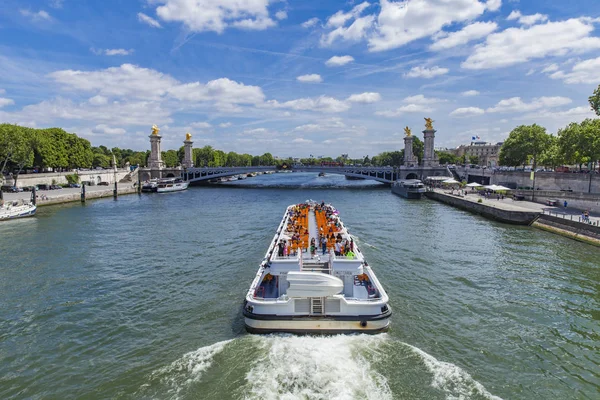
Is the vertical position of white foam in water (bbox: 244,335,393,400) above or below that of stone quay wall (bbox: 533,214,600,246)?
below

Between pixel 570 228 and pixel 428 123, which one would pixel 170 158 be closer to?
pixel 428 123

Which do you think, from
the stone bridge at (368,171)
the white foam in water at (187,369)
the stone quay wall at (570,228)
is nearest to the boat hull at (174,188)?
the stone bridge at (368,171)

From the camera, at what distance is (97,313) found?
46.0ft

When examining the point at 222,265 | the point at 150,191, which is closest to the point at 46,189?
the point at 150,191

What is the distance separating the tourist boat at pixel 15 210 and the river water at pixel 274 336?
431 inches

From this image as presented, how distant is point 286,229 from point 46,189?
174 ft

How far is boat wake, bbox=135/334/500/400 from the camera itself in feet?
29.6

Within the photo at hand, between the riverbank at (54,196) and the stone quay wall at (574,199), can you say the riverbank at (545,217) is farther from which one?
the riverbank at (54,196)

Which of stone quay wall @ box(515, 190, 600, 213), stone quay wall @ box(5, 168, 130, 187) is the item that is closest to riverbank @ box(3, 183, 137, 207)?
stone quay wall @ box(5, 168, 130, 187)

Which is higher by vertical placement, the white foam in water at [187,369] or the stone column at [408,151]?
the stone column at [408,151]

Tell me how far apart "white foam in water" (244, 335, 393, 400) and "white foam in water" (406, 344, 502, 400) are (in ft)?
4.67

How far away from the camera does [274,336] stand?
1153cm

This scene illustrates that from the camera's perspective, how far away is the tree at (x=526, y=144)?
206ft

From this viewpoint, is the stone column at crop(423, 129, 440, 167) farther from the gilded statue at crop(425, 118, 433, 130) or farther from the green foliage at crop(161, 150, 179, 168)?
the green foliage at crop(161, 150, 179, 168)
